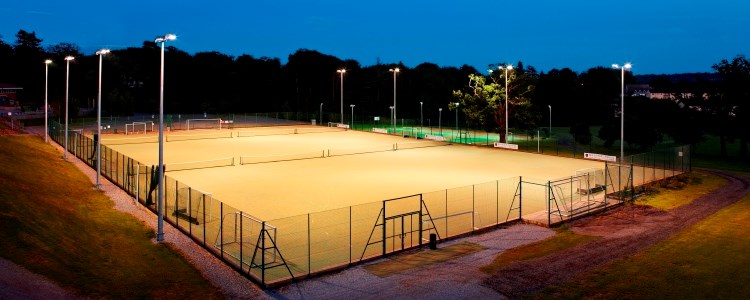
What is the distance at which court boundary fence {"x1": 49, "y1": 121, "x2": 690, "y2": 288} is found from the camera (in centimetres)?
2277

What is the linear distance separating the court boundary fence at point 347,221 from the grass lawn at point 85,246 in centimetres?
180

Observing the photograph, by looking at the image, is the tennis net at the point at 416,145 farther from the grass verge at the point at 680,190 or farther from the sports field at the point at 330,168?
the grass verge at the point at 680,190

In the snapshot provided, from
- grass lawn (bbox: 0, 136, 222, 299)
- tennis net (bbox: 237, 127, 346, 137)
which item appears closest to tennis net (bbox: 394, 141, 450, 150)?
tennis net (bbox: 237, 127, 346, 137)

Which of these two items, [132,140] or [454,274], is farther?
[132,140]

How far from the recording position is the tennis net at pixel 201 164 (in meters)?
46.2

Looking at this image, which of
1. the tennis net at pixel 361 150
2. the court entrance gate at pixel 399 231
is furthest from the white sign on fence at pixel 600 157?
the court entrance gate at pixel 399 231

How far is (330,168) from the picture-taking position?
4800 centimetres

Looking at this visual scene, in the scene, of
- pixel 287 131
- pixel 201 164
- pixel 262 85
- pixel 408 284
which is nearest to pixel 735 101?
pixel 287 131

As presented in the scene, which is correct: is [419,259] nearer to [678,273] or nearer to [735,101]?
[678,273]

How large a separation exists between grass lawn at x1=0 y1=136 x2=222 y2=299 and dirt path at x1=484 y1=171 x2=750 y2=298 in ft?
31.1

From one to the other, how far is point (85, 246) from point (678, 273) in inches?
785

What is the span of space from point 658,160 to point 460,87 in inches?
3517

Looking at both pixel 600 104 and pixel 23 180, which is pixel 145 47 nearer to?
pixel 600 104

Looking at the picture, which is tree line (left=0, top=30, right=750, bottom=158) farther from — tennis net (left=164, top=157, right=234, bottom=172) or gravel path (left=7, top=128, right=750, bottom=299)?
gravel path (left=7, top=128, right=750, bottom=299)
